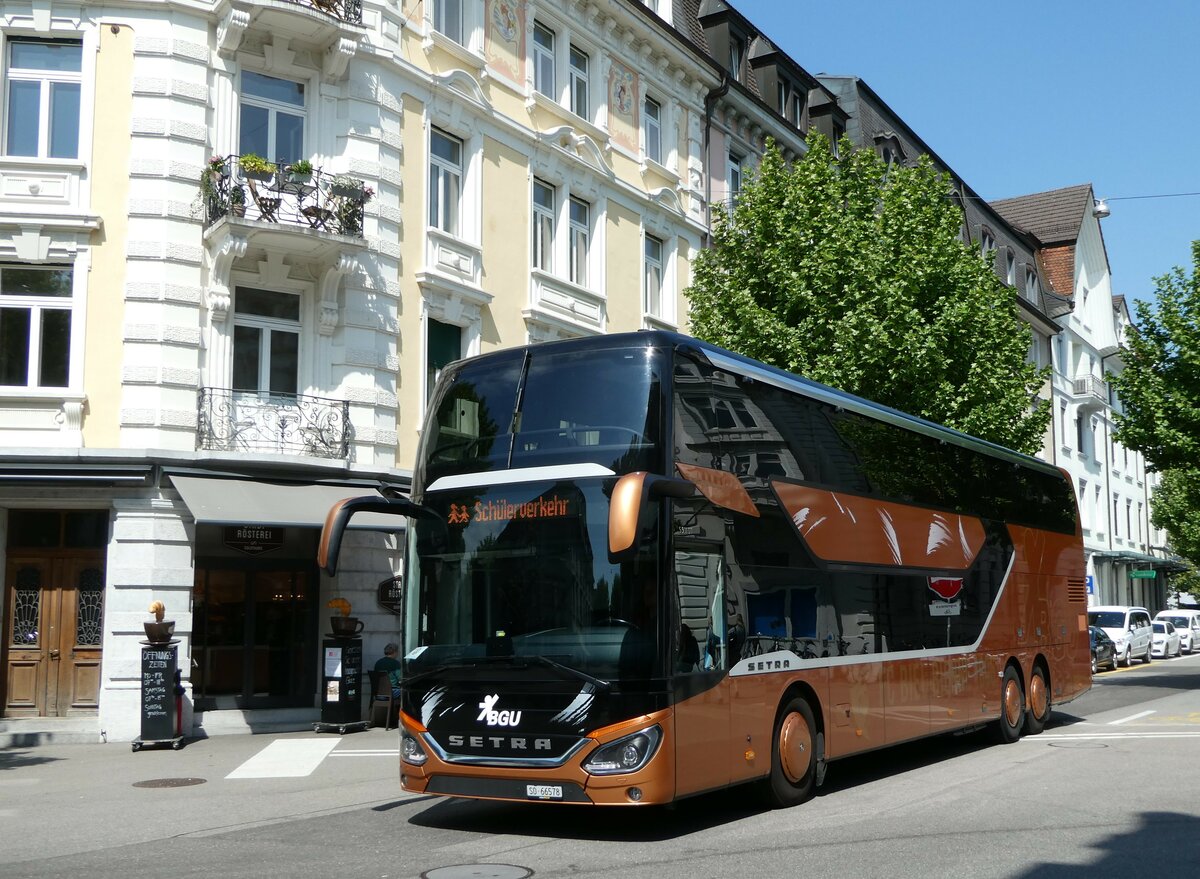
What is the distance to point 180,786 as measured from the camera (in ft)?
43.0

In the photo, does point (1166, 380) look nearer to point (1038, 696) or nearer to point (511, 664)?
point (1038, 696)

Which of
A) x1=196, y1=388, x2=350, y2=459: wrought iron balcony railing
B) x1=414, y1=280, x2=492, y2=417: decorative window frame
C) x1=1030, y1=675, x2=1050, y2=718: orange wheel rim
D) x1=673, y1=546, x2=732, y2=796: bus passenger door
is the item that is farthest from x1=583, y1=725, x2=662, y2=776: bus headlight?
x1=414, y1=280, x2=492, y2=417: decorative window frame

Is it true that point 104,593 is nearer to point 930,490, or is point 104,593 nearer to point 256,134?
point 256,134

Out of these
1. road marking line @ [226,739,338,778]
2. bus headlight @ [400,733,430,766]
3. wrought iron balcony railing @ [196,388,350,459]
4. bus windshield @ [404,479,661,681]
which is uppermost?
wrought iron balcony railing @ [196,388,350,459]

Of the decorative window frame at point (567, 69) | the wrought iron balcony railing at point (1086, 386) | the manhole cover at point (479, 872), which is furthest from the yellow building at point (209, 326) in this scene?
the wrought iron balcony railing at point (1086, 386)

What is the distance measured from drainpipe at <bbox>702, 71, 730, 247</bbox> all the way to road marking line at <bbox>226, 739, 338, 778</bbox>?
16.8m

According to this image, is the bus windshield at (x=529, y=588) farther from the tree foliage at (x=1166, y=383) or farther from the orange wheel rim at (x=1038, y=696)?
the tree foliage at (x=1166, y=383)

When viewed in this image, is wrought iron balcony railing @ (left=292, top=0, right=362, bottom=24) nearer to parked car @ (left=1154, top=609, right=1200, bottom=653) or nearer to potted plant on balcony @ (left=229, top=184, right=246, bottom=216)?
potted plant on balcony @ (left=229, top=184, right=246, bottom=216)

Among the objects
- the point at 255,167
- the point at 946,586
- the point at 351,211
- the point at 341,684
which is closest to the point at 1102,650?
the point at 946,586

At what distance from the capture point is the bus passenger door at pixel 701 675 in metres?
9.30

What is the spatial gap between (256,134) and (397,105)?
2.49m

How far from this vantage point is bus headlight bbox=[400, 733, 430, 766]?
9852 mm

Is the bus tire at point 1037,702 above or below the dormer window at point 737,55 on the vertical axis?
below

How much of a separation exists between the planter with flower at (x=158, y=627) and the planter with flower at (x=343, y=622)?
7.81ft
